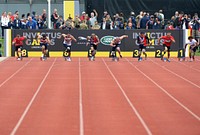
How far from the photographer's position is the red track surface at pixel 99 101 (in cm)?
1123

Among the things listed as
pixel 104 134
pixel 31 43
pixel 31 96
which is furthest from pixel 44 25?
pixel 104 134

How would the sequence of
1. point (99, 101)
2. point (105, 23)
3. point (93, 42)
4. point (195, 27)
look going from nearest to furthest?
point (99, 101)
point (93, 42)
point (105, 23)
point (195, 27)

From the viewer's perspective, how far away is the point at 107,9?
39688mm

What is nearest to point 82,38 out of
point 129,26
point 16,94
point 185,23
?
point 129,26

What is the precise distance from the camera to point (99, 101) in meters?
15.0

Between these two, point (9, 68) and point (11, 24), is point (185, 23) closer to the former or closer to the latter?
point (11, 24)

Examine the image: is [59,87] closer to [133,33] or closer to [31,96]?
[31,96]

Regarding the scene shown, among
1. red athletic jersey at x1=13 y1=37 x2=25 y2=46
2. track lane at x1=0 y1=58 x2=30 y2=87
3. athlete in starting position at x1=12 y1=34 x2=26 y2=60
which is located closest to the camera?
track lane at x1=0 y1=58 x2=30 y2=87

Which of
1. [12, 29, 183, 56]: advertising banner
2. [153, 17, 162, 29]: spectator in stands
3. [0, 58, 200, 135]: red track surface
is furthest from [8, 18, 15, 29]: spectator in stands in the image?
[0, 58, 200, 135]: red track surface

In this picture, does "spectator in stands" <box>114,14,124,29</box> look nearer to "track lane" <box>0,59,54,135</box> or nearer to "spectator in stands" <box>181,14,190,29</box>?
"spectator in stands" <box>181,14,190,29</box>

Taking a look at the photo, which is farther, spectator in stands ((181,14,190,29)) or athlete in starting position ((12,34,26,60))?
spectator in stands ((181,14,190,29))

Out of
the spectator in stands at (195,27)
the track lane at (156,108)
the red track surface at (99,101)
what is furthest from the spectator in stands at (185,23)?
the track lane at (156,108)

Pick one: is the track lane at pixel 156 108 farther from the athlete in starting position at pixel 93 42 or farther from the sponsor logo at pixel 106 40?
the sponsor logo at pixel 106 40

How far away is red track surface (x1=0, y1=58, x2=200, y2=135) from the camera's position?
1123 centimetres
